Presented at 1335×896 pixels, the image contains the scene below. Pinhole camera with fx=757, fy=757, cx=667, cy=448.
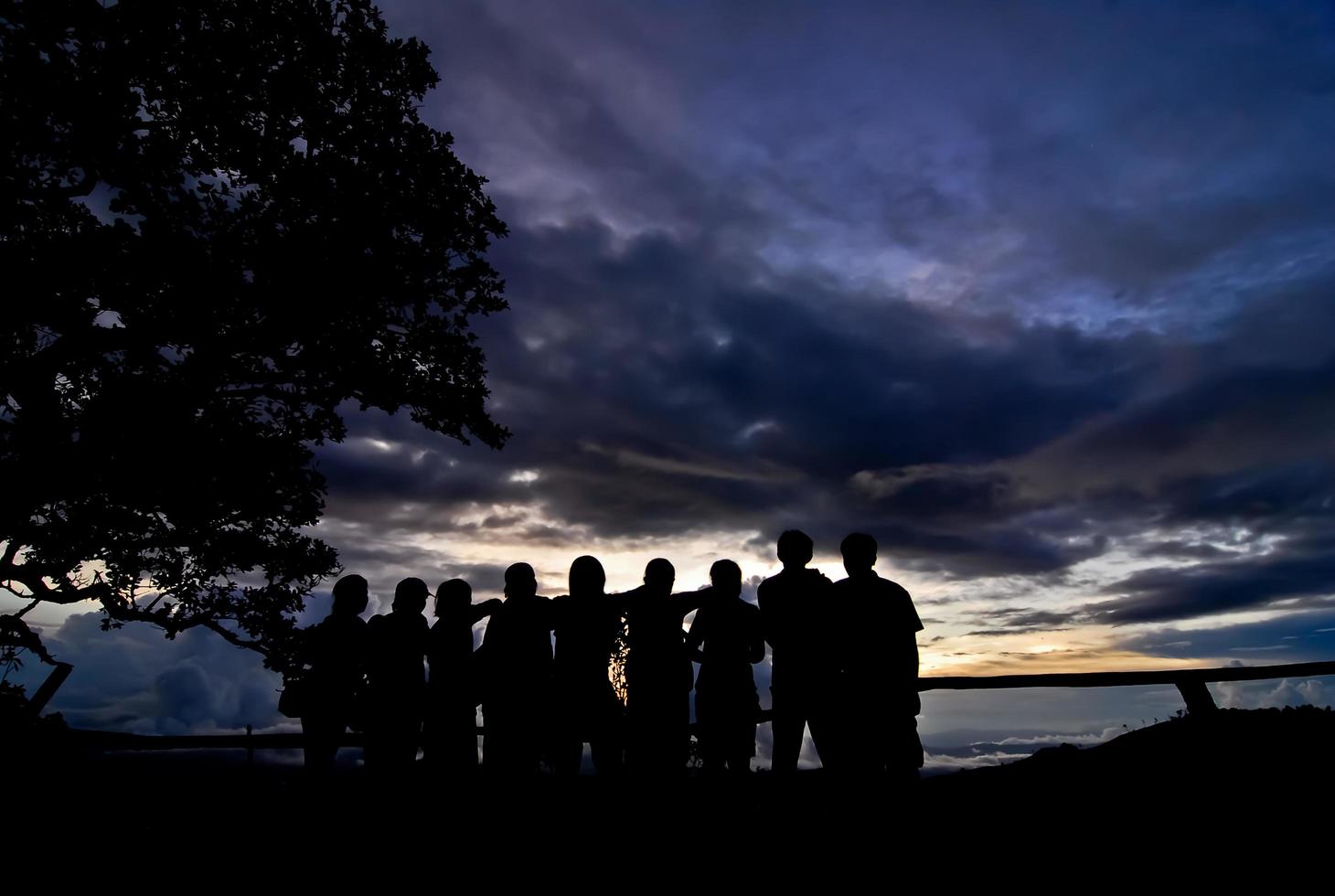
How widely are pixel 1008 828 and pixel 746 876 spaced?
7.46ft

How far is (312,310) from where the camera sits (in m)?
11.4

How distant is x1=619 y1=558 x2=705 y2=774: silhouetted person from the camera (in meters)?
6.09

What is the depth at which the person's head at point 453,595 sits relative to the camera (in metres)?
6.48

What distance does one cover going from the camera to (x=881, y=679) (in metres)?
5.63

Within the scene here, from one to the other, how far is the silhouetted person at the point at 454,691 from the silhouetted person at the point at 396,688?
0.39 feet

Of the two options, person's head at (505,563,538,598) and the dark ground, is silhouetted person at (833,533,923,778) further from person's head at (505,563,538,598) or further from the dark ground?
person's head at (505,563,538,598)

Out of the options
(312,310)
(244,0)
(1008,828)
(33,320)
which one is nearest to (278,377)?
(312,310)

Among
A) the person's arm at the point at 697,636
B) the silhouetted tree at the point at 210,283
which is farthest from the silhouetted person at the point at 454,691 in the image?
the silhouetted tree at the point at 210,283

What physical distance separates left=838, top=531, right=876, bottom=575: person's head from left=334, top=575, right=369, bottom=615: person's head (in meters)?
4.15

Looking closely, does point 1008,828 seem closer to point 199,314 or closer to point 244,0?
point 199,314

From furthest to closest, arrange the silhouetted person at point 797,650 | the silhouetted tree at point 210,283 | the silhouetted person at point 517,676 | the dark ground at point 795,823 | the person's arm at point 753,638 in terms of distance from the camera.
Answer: the silhouetted tree at point 210,283 < the person's arm at point 753,638 < the silhouetted person at point 517,676 < the silhouetted person at point 797,650 < the dark ground at point 795,823

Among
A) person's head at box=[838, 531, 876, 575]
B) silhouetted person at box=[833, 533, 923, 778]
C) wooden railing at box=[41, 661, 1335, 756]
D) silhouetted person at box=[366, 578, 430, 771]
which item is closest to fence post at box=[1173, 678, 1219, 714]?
wooden railing at box=[41, 661, 1335, 756]

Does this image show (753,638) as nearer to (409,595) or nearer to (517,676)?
(517,676)

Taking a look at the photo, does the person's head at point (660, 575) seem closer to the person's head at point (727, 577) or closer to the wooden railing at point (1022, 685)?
the person's head at point (727, 577)
